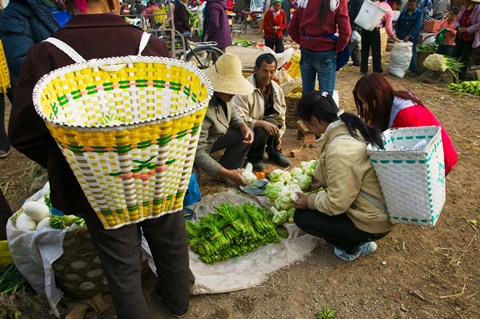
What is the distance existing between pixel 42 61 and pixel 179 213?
1008 mm

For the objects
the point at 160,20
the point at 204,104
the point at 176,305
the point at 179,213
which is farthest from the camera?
the point at 160,20

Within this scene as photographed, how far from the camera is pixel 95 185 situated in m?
1.49

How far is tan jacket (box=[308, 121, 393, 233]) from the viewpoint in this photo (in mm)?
2525

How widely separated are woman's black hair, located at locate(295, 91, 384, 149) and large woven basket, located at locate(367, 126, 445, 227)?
0.09m

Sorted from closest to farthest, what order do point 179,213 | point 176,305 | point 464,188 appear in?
point 179,213 < point 176,305 < point 464,188

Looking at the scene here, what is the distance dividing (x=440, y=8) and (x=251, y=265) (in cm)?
1424

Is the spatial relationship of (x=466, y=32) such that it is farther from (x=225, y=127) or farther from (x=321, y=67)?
(x=225, y=127)

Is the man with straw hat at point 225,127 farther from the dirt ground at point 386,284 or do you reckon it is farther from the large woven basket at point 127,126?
the large woven basket at point 127,126

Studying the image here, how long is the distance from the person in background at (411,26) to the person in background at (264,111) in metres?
5.84

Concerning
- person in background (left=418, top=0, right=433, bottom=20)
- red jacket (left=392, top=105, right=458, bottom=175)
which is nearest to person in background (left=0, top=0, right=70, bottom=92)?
red jacket (left=392, top=105, right=458, bottom=175)

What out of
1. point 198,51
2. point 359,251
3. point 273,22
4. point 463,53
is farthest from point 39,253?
point 463,53

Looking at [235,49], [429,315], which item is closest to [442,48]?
[235,49]

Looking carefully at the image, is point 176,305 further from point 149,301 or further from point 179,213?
point 179,213

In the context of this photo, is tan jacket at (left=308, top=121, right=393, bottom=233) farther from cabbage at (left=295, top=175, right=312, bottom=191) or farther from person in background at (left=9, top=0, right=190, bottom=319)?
person in background at (left=9, top=0, right=190, bottom=319)
